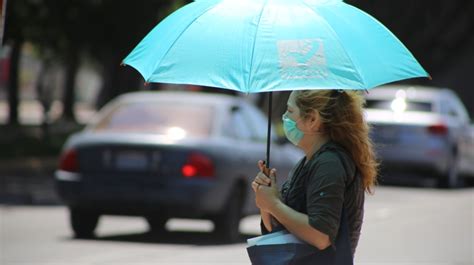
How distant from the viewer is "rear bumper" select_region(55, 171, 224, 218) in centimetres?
1125

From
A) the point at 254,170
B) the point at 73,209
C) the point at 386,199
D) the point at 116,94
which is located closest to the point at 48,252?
the point at 73,209

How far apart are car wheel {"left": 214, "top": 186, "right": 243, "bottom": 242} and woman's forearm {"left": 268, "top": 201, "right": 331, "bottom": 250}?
767cm

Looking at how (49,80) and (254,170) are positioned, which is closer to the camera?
(254,170)

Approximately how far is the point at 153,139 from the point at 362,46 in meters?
7.17

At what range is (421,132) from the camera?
20188mm

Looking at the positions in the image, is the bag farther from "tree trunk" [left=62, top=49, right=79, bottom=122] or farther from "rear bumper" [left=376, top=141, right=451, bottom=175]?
"tree trunk" [left=62, top=49, right=79, bottom=122]

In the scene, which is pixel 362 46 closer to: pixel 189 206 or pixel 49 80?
pixel 189 206

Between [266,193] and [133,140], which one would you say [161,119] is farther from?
[266,193]

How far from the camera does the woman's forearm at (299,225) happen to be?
389 centimetres

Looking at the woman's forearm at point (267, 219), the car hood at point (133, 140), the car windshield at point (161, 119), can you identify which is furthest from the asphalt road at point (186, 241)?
the woman's forearm at point (267, 219)

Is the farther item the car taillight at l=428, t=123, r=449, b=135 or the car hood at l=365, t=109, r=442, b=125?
the car hood at l=365, t=109, r=442, b=125

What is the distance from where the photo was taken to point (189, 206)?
36.9 ft

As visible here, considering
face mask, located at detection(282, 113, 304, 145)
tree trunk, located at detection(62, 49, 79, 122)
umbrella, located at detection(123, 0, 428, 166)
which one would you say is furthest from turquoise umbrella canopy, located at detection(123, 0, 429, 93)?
tree trunk, located at detection(62, 49, 79, 122)

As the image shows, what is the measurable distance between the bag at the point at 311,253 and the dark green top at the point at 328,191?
0.14 ft
